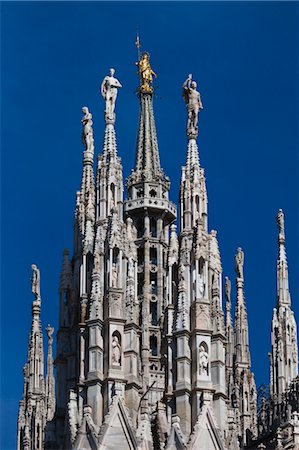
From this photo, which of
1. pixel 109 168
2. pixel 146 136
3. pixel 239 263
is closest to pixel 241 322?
pixel 239 263

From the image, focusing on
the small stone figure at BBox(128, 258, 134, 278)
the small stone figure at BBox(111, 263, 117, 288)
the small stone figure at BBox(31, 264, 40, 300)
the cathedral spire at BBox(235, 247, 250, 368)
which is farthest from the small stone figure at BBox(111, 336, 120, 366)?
the small stone figure at BBox(31, 264, 40, 300)

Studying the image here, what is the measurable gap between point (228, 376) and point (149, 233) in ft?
37.9

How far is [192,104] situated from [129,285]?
9773mm

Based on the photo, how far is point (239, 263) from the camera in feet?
286

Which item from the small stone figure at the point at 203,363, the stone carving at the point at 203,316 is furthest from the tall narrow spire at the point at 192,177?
the small stone figure at the point at 203,363

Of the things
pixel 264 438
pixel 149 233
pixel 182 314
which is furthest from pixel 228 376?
pixel 182 314

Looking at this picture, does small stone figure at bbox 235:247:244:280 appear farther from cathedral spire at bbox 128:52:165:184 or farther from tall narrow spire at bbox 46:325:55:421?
tall narrow spire at bbox 46:325:55:421

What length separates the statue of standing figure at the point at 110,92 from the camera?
72.9 metres

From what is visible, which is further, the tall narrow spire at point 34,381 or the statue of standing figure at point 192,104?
the tall narrow spire at point 34,381

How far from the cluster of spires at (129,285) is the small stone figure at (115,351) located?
3.62 ft

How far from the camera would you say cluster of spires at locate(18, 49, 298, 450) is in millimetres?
66375

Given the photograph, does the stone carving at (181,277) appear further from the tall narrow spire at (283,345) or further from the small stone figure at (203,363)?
the tall narrow spire at (283,345)

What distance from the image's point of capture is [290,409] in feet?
250

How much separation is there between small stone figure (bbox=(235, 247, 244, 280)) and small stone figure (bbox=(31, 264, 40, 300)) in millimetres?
10386
